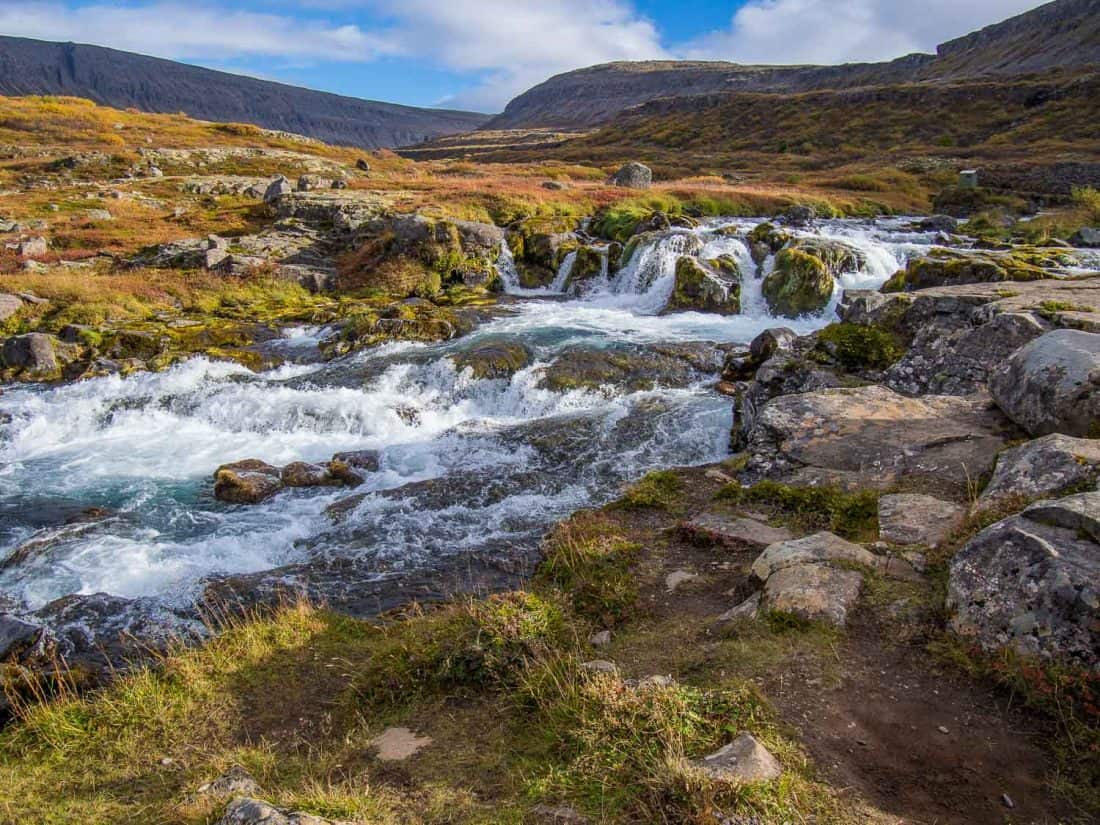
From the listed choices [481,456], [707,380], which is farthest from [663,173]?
[481,456]

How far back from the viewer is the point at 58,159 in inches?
2212

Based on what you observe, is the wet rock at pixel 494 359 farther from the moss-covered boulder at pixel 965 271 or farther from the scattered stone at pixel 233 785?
the scattered stone at pixel 233 785

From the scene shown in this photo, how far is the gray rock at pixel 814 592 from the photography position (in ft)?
19.0

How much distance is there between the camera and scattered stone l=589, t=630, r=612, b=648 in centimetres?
656

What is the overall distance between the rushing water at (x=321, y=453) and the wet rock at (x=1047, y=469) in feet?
24.3

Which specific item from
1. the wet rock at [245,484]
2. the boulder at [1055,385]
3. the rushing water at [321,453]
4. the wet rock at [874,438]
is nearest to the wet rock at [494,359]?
the rushing water at [321,453]

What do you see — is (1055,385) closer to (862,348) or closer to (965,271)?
(862,348)

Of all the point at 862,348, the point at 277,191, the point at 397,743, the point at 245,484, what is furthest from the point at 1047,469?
the point at 277,191

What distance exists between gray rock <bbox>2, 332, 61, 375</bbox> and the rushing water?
1133mm

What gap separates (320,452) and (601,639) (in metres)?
11.7

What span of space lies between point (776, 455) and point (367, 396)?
12.3 meters

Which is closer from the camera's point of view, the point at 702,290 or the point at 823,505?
the point at 823,505

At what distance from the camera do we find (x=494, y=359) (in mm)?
20109

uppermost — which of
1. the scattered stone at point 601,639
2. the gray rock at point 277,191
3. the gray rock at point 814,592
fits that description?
the gray rock at point 277,191
